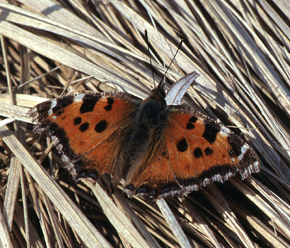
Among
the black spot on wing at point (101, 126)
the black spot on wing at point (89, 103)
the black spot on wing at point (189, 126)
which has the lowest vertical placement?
the black spot on wing at point (189, 126)

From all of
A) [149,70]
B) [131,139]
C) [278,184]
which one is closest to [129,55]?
[149,70]

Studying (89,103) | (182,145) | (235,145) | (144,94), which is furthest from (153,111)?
(235,145)

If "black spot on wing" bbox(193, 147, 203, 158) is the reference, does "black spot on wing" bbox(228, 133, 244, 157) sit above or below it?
below

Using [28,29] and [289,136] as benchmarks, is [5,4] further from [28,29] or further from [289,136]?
[289,136]

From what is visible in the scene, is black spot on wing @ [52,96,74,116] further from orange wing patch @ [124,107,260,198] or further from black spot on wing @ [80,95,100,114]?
orange wing patch @ [124,107,260,198]

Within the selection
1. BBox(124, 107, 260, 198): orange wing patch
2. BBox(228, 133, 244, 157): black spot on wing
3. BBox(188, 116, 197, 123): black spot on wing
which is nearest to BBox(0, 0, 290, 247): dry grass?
BBox(124, 107, 260, 198): orange wing patch

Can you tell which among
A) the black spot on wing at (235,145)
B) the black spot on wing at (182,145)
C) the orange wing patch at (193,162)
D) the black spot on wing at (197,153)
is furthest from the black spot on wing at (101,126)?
the black spot on wing at (235,145)

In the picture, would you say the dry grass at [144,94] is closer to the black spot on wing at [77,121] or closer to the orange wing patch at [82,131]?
the orange wing patch at [82,131]
